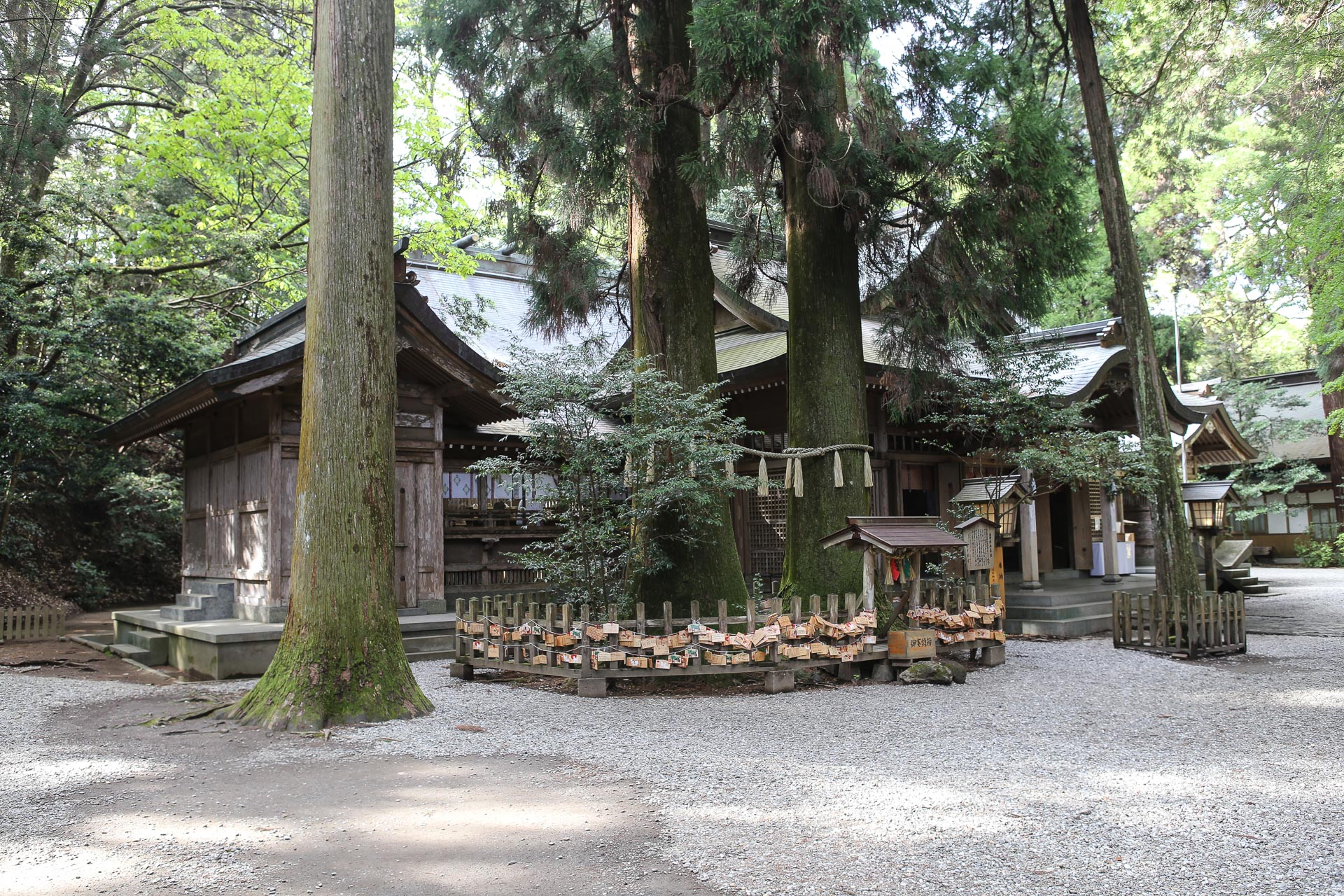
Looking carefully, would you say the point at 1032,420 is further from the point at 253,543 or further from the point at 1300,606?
the point at 253,543

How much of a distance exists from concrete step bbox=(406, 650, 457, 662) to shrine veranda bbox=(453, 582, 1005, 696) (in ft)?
5.74

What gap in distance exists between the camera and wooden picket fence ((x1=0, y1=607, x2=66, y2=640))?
12758mm

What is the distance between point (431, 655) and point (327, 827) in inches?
268

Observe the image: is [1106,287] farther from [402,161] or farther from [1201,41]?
[402,161]

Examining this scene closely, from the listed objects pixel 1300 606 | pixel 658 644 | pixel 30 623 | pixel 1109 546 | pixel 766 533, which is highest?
pixel 766 533

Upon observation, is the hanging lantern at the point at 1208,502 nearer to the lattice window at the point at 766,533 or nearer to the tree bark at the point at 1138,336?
the tree bark at the point at 1138,336

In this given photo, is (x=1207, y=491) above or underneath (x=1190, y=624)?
above

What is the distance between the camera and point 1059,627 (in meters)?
12.8

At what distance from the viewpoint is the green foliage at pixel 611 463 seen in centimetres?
817

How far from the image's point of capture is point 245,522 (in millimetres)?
11875

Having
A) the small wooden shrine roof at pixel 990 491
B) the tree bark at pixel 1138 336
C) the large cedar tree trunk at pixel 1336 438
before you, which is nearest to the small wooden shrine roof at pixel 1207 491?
the tree bark at pixel 1138 336

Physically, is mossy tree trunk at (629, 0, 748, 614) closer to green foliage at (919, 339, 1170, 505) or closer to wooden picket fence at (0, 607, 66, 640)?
green foliage at (919, 339, 1170, 505)

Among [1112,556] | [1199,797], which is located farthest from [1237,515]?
[1199,797]

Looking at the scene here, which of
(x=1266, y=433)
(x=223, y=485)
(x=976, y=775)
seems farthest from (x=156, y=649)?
(x=1266, y=433)
